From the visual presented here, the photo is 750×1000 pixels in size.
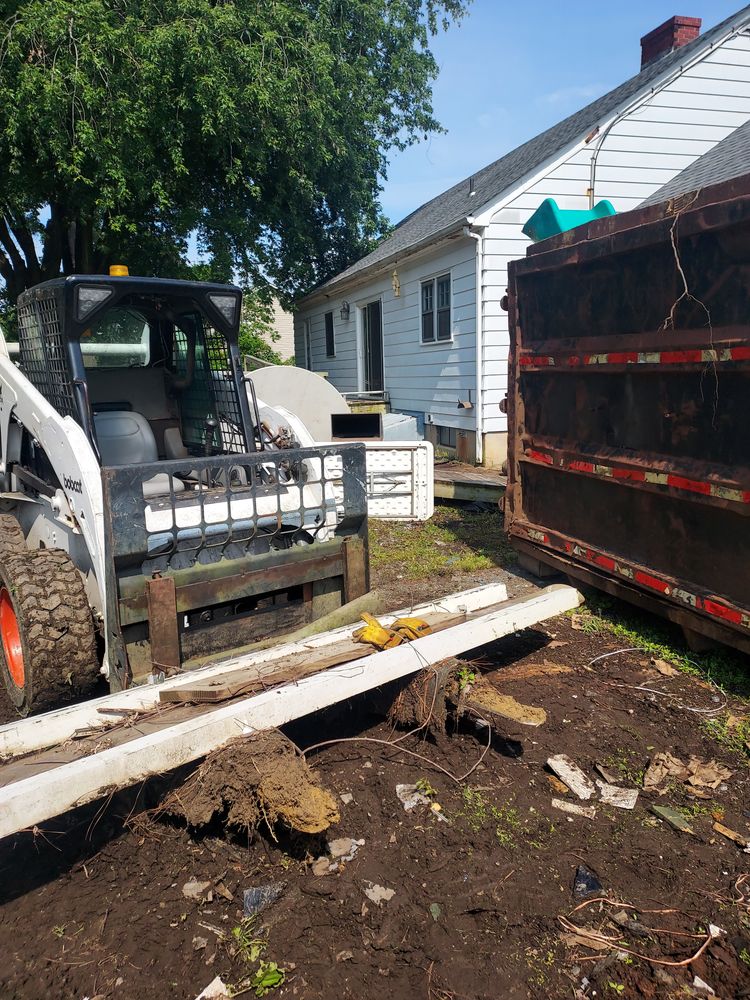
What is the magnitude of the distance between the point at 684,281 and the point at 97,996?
433 centimetres

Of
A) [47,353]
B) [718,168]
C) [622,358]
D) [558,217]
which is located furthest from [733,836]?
[718,168]

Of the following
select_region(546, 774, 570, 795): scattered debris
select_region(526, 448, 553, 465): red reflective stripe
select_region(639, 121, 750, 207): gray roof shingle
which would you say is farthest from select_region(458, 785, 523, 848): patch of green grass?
select_region(639, 121, 750, 207): gray roof shingle

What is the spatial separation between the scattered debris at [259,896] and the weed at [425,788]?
2.53ft

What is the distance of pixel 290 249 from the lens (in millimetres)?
17891

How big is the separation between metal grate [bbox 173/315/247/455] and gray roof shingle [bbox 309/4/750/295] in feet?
22.6

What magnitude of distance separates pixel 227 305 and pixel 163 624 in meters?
2.22

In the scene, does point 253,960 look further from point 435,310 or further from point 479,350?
point 435,310

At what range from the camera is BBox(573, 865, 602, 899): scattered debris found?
2.50m

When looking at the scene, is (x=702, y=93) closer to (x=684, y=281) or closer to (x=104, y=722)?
(x=684, y=281)

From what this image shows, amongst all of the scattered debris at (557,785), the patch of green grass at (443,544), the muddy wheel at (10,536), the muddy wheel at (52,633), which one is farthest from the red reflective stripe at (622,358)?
the muddy wheel at (10,536)

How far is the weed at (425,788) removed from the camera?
310 centimetres

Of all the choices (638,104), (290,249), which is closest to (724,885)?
(638,104)

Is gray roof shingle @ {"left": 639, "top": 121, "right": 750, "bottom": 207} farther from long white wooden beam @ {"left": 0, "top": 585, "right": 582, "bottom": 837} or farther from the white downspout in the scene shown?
long white wooden beam @ {"left": 0, "top": 585, "right": 582, "bottom": 837}

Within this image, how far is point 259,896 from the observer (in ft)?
8.32
